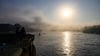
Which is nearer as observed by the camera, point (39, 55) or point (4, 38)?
point (4, 38)

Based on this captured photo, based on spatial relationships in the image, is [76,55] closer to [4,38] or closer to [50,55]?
[50,55]

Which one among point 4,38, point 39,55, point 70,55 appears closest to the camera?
point 4,38

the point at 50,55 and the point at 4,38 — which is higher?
the point at 4,38

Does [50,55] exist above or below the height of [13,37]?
below

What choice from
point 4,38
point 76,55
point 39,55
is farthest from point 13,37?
point 76,55

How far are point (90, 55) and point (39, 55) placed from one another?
15204 mm

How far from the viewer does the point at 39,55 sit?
50875 mm

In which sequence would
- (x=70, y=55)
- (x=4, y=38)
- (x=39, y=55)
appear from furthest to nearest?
1. (x=70, y=55)
2. (x=39, y=55)
3. (x=4, y=38)

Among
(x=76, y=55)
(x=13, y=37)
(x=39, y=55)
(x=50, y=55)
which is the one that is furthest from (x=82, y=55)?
(x=13, y=37)

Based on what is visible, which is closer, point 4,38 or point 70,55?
point 4,38

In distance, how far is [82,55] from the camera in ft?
176

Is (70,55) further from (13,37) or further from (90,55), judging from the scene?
(13,37)

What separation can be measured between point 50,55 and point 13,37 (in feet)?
81.7

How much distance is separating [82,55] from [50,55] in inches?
377
